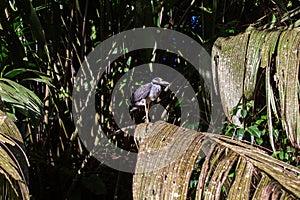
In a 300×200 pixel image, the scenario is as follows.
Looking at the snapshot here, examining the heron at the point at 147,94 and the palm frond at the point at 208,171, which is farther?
the heron at the point at 147,94

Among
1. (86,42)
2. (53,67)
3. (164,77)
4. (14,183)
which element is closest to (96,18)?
(86,42)

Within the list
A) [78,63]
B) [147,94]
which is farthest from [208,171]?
[78,63]

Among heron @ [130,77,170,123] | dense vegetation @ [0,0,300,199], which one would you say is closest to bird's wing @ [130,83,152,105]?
heron @ [130,77,170,123]

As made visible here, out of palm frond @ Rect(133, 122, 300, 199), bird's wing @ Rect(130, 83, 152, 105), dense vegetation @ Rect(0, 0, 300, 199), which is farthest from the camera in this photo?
dense vegetation @ Rect(0, 0, 300, 199)

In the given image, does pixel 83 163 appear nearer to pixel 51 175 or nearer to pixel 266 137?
pixel 51 175

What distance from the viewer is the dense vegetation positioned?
1.72 m

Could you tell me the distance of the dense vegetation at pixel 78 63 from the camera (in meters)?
1.72

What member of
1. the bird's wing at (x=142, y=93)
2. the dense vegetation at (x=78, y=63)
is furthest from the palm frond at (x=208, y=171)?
the dense vegetation at (x=78, y=63)

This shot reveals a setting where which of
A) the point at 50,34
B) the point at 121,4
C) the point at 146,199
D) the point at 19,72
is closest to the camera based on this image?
the point at 146,199

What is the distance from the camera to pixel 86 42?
1.98 meters

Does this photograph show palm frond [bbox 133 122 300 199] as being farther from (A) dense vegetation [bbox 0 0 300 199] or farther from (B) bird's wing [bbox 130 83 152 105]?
(A) dense vegetation [bbox 0 0 300 199]

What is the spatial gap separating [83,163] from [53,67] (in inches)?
14.7

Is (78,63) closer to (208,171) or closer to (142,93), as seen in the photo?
(142,93)

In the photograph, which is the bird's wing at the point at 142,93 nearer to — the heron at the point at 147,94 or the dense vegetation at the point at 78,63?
the heron at the point at 147,94
